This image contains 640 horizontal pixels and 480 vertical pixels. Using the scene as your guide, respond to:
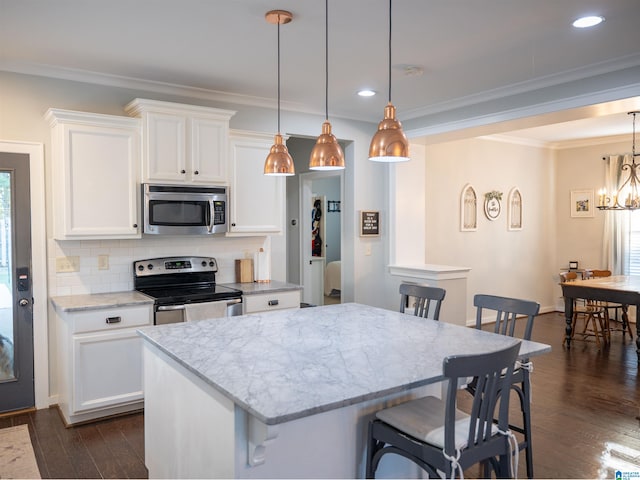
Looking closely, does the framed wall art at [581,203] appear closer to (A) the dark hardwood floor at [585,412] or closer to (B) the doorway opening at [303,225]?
(A) the dark hardwood floor at [585,412]

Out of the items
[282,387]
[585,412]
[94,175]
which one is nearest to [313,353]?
[282,387]

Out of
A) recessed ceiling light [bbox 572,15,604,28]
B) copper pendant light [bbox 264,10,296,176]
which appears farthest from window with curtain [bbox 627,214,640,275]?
copper pendant light [bbox 264,10,296,176]

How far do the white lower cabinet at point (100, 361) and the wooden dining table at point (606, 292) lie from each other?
4.73m

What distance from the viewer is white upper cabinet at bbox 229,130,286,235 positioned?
4414 millimetres

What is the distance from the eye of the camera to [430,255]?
663cm

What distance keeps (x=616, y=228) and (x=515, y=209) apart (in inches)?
57.3

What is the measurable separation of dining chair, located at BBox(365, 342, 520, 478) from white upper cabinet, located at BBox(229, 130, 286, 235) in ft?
8.97

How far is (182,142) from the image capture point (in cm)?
Answer: 403

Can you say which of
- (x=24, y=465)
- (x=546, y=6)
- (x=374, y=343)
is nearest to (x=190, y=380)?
(x=374, y=343)

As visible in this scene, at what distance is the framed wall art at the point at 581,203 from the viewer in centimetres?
784

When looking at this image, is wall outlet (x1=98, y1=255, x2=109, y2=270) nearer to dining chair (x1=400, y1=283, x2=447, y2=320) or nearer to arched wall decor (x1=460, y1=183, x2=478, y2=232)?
dining chair (x1=400, y1=283, x2=447, y2=320)

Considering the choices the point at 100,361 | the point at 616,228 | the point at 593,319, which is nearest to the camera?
the point at 100,361

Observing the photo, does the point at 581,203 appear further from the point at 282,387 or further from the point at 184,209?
the point at 282,387

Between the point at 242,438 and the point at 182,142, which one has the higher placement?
the point at 182,142
